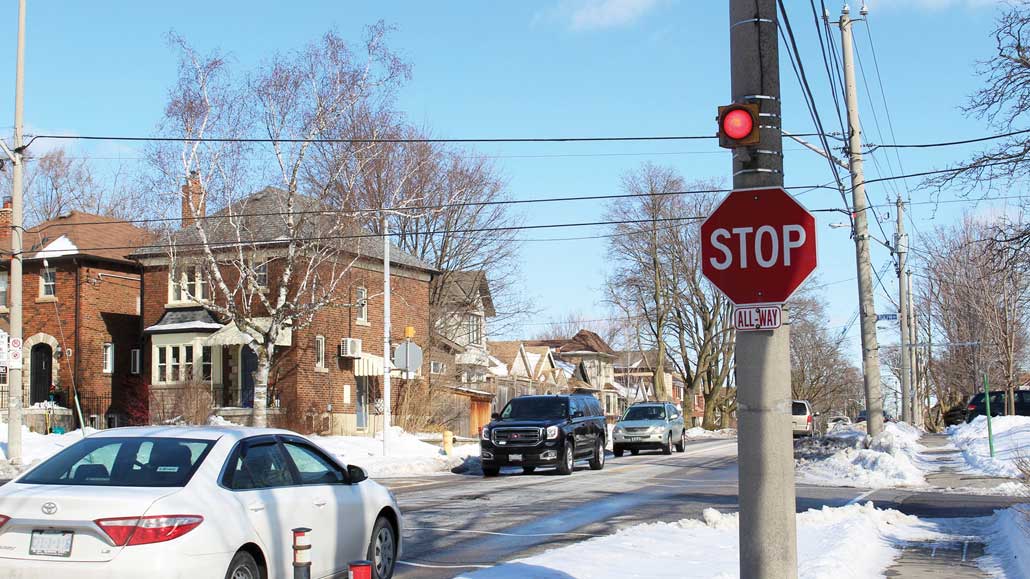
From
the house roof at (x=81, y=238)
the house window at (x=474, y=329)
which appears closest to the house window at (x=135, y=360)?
the house roof at (x=81, y=238)

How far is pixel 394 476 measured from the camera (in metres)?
23.3

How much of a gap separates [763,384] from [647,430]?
85.1 ft

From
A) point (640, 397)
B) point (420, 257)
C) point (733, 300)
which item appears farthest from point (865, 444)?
point (640, 397)

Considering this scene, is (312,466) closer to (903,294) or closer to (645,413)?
(645,413)

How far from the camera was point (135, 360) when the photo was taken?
42.2 m

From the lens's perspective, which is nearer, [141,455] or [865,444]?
[141,455]

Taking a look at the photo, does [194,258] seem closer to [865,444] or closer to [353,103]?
[353,103]

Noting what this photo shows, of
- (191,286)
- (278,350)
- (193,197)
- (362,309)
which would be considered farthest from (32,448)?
(362,309)

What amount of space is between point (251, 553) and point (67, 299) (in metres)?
37.3

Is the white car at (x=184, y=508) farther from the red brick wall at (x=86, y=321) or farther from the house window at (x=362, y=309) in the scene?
the red brick wall at (x=86, y=321)

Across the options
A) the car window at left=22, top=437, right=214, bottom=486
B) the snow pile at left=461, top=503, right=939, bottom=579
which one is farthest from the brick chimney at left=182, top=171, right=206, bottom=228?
the car window at left=22, top=437, right=214, bottom=486

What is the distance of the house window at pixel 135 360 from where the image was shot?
41.8 m

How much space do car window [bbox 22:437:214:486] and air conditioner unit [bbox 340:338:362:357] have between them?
3172 cm

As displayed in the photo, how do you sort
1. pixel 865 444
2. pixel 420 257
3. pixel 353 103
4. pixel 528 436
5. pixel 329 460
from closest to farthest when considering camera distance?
pixel 329 460, pixel 528 436, pixel 865 444, pixel 353 103, pixel 420 257
